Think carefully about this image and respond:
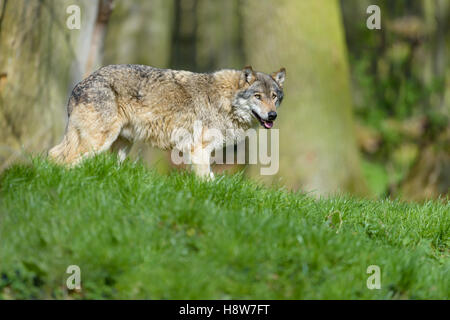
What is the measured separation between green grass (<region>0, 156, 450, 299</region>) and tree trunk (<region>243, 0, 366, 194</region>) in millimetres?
5459

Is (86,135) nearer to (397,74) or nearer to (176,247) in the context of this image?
(176,247)

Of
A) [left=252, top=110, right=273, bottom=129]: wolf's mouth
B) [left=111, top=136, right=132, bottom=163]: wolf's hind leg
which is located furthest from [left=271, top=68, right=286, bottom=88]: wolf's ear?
[left=111, top=136, right=132, bottom=163]: wolf's hind leg

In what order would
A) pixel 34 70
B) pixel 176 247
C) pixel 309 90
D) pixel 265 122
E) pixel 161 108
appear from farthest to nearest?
pixel 309 90 < pixel 34 70 < pixel 265 122 < pixel 161 108 < pixel 176 247

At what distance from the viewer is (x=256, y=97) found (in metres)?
8.24

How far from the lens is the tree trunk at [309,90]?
11.5 meters

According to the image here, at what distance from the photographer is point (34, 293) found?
4.53 metres

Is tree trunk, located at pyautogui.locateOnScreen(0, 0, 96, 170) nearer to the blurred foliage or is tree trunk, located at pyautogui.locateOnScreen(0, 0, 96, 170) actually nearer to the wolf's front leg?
the wolf's front leg

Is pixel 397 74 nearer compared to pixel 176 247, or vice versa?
pixel 176 247

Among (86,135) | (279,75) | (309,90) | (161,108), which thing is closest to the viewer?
(86,135)

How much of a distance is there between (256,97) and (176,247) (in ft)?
12.7

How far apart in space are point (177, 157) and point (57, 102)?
2.63 meters

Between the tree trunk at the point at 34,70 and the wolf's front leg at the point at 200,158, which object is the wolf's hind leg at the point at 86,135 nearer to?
the tree trunk at the point at 34,70

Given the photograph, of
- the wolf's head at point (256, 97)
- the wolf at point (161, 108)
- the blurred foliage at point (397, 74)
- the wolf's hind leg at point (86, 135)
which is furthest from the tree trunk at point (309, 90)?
the blurred foliage at point (397, 74)

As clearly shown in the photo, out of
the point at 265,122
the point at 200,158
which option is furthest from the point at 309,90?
the point at 200,158
